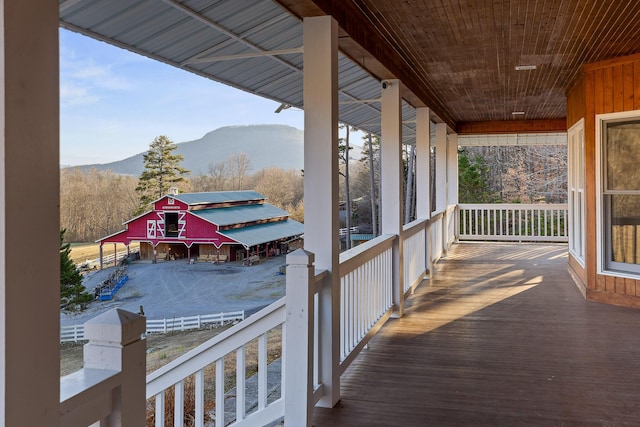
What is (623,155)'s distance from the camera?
574cm

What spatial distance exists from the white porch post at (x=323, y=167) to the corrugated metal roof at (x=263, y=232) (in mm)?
4514

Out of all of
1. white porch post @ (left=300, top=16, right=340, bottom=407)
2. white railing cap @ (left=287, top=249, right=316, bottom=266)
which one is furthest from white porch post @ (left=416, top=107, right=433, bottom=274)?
white railing cap @ (left=287, top=249, right=316, bottom=266)

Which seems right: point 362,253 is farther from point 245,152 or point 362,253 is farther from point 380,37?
point 245,152

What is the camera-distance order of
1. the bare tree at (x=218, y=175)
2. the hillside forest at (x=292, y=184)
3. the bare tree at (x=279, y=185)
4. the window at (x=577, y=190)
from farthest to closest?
the bare tree at (x=218, y=175) < the bare tree at (x=279, y=185) < the hillside forest at (x=292, y=184) < the window at (x=577, y=190)

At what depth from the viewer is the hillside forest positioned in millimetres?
7227

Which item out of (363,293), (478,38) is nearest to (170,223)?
(363,293)

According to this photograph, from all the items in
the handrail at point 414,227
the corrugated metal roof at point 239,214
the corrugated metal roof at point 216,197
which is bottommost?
the handrail at point 414,227

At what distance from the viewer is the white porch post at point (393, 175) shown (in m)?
5.41

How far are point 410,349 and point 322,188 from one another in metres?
1.89

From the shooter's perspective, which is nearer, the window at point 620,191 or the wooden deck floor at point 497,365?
the wooden deck floor at point 497,365

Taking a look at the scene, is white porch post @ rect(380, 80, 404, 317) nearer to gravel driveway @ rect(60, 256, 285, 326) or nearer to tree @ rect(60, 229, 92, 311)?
gravel driveway @ rect(60, 256, 285, 326)

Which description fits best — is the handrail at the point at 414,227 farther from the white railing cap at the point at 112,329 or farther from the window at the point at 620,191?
the white railing cap at the point at 112,329

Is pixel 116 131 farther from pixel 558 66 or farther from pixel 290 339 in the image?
pixel 290 339

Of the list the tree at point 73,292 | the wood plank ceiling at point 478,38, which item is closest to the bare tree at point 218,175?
the tree at point 73,292
